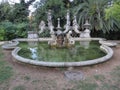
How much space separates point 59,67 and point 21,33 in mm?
7205

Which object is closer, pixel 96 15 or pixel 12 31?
pixel 96 15

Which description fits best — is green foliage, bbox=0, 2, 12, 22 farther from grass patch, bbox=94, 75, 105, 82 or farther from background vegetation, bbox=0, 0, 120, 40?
grass patch, bbox=94, 75, 105, 82

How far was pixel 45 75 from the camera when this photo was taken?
4422mm

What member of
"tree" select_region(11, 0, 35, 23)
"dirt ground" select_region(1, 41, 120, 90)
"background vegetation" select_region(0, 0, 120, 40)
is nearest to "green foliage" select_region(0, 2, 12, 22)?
"background vegetation" select_region(0, 0, 120, 40)

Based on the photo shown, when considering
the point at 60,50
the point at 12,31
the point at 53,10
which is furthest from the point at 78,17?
the point at 12,31

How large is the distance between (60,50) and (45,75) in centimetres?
272

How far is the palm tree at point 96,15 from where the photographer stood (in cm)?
988

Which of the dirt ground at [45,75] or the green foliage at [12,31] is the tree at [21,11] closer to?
the green foliage at [12,31]

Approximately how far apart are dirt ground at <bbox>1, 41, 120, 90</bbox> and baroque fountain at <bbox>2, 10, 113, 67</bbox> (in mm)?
151

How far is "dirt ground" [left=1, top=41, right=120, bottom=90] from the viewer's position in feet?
12.8

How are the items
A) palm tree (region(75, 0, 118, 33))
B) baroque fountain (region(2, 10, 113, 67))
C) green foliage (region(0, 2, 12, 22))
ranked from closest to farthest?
baroque fountain (region(2, 10, 113, 67)), palm tree (region(75, 0, 118, 33)), green foliage (region(0, 2, 12, 22))

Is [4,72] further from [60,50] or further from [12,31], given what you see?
[12,31]

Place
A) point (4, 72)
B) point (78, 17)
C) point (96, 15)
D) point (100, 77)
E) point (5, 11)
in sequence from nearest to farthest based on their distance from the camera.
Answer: point (100, 77)
point (4, 72)
point (96, 15)
point (78, 17)
point (5, 11)

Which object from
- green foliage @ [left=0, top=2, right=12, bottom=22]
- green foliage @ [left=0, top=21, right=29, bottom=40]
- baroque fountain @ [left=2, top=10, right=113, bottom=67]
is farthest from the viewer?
green foliage @ [left=0, top=2, right=12, bottom=22]
